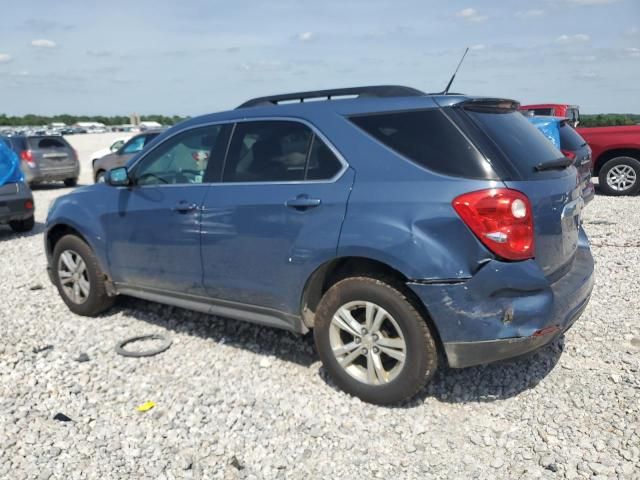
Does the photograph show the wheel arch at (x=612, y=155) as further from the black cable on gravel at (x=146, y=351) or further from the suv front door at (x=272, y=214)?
the black cable on gravel at (x=146, y=351)

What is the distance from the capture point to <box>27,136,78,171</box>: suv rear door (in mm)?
15992

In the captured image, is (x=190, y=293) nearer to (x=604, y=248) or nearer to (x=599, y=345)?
(x=599, y=345)

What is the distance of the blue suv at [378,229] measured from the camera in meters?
3.04

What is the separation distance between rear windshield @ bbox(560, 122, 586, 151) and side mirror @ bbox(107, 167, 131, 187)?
717cm

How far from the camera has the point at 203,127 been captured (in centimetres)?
429

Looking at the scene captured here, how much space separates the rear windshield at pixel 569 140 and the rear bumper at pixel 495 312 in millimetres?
6847

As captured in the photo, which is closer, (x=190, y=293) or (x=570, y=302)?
(x=570, y=302)

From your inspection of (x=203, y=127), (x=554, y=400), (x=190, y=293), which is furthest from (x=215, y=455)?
(x=203, y=127)

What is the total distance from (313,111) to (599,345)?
8.75 ft

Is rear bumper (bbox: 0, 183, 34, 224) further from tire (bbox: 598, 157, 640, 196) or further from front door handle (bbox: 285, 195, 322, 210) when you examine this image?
tire (bbox: 598, 157, 640, 196)

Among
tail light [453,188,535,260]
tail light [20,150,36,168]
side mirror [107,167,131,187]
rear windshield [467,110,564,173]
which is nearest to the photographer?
tail light [453,188,535,260]

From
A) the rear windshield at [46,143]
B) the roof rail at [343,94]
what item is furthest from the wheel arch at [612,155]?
the rear windshield at [46,143]

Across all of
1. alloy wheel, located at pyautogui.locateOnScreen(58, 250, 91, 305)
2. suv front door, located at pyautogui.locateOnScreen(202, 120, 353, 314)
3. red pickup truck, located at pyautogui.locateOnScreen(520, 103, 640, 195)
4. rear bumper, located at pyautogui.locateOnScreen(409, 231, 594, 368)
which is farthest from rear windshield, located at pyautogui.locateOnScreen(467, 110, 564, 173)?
red pickup truck, located at pyautogui.locateOnScreen(520, 103, 640, 195)

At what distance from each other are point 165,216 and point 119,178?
639 millimetres
